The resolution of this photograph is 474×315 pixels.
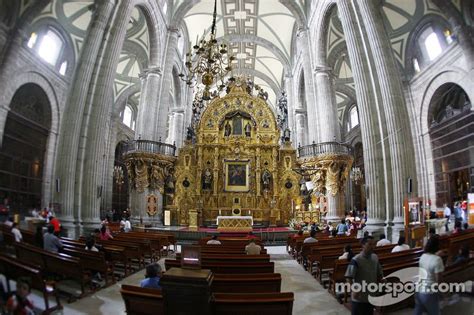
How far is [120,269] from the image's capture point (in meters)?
8.04

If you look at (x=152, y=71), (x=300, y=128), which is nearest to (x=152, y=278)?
(x=152, y=71)

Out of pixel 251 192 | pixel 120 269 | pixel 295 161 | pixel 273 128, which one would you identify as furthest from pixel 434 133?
pixel 120 269

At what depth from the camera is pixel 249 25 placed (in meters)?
29.9

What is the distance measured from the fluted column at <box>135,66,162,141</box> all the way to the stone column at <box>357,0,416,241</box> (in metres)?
13.4

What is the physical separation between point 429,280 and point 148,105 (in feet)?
62.1

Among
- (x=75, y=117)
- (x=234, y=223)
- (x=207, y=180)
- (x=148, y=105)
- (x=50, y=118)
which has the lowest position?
(x=234, y=223)

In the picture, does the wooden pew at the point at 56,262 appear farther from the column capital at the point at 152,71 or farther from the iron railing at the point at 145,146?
the column capital at the point at 152,71

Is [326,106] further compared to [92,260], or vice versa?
[326,106]

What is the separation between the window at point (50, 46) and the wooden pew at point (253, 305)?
16.9m

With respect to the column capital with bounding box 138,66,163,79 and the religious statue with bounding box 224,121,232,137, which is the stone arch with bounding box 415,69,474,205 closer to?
the religious statue with bounding box 224,121,232,137

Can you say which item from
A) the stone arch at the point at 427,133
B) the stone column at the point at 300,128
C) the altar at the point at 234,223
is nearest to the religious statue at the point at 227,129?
the altar at the point at 234,223

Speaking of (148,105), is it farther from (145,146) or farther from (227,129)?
(227,129)

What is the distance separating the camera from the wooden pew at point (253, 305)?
301 cm

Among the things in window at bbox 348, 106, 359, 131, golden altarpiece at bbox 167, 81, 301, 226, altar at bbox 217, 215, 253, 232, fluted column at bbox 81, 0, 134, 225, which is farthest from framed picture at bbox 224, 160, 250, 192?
window at bbox 348, 106, 359, 131
